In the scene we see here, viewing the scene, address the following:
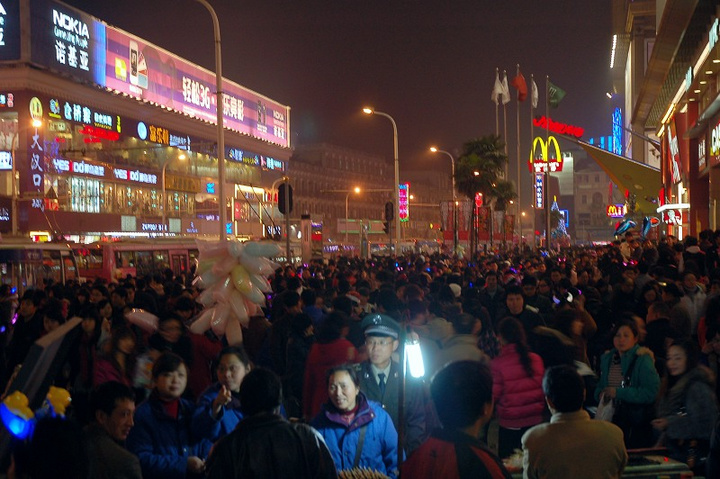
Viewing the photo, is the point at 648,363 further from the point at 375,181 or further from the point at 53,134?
the point at 375,181

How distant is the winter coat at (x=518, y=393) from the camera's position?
6.89 metres

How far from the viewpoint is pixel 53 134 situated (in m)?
49.3

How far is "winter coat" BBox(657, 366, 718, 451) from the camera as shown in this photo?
595 cm

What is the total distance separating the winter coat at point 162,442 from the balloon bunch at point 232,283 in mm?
3616

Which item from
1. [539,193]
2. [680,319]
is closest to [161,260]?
[680,319]

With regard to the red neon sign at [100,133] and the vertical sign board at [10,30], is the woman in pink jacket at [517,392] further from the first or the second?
the red neon sign at [100,133]

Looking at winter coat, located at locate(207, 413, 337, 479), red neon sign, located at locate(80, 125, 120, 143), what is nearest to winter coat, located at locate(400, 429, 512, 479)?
winter coat, located at locate(207, 413, 337, 479)

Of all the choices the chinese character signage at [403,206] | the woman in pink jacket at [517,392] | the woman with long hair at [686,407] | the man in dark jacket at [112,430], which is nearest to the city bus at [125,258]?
the chinese character signage at [403,206]

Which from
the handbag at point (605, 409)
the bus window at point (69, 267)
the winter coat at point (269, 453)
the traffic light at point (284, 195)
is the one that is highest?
the traffic light at point (284, 195)

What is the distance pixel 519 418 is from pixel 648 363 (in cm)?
116

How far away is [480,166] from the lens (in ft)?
145

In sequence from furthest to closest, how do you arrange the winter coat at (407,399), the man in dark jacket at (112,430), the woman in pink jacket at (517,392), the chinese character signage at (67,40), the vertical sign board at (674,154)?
the chinese character signage at (67,40) < the vertical sign board at (674,154) < the woman in pink jacket at (517,392) < the winter coat at (407,399) < the man in dark jacket at (112,430)

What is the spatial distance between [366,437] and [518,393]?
6.33ft

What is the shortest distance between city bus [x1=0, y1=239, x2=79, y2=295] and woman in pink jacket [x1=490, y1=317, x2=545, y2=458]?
62.3 feet
